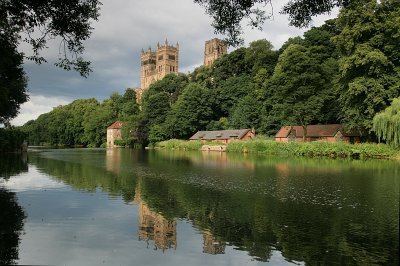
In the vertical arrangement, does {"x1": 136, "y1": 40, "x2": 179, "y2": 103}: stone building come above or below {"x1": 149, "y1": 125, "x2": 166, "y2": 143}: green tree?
above

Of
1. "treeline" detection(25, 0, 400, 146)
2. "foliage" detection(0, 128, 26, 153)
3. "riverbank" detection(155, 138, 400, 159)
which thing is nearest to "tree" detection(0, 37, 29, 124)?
"foliage" detection(0, 128, 26, 153)

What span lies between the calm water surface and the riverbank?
71.0ft

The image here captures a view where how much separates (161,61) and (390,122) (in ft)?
415

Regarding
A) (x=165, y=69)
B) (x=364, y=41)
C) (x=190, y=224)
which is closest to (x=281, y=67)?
(x=364, y=41)

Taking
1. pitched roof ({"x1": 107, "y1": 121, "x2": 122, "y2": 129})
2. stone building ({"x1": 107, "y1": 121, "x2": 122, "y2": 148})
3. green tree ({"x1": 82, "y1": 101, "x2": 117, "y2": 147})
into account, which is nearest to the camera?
stone building ({"x1": 107, "y1": 121, "x2": 122, "y2": 148})

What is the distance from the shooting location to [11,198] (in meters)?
16.5

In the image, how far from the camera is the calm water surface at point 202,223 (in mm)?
9125

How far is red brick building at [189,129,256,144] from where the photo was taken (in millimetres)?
71625

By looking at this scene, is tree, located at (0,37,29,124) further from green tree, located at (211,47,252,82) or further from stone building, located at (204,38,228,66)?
stone building, located at (204,38,228,66)

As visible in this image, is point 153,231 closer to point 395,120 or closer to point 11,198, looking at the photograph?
point 11,198

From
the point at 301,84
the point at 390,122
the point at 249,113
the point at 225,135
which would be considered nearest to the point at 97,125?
the point at 225,135

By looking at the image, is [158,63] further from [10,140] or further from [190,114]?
[10,140]

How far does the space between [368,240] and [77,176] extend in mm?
20251

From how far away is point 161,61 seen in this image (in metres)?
156
